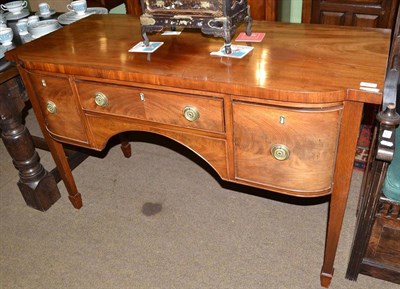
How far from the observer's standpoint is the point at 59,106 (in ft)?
5.64

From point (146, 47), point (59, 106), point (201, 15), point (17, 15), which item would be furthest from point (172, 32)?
point (17, 15)

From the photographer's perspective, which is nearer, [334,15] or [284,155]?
[284,155]

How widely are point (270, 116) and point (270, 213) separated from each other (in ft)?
3.16

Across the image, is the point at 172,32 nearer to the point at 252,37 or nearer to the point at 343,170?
the point at 252,37

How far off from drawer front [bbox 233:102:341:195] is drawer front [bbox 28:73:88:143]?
2.41ft

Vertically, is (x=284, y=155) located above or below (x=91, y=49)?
below

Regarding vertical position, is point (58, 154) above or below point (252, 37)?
below

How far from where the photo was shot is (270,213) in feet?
6.95

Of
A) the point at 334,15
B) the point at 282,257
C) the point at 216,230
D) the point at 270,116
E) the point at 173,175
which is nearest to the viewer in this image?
the point at 270,116

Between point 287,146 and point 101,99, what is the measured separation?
758 millimetres

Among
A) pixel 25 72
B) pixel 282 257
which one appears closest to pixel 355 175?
pixel 282 257

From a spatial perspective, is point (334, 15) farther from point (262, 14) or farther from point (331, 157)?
point (331, 157)

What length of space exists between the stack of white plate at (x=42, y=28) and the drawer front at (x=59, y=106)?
464 mm

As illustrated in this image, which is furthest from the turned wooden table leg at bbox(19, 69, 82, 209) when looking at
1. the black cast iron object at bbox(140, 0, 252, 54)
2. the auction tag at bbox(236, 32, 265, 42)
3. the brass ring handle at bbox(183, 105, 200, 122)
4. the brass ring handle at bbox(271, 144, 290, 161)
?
the brass ring handle at bbox(271, 144, 290, 161)
